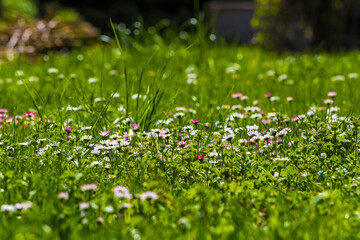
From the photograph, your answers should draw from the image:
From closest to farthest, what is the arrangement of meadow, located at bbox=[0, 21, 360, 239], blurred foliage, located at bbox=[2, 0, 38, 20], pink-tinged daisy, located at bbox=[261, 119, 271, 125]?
1. meadow, located at bbox=[0, 21, 360, 239]
2. pink-tinged daisy, located at bbox=[261, 119, 271, 125]
3. blurred foliage, located at bbox=[2, 0, 38, 20]

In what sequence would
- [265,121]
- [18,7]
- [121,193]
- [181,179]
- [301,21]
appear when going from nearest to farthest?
1. [121,193]
2. [181,179]
3. [265,121]
4. [301,21]
5. [18,7]

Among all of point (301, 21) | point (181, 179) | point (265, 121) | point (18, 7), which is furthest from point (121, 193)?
point (18, 7)

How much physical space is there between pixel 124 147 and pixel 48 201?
625 mm

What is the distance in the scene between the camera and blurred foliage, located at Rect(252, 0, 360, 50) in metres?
8.81

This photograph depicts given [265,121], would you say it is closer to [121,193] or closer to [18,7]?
[121,193]

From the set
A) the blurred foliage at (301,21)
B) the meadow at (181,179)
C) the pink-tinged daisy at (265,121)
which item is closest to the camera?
the meadow at (181,179)

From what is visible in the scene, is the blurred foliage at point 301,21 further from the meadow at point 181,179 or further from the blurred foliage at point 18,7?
the blurred foliage at point 18,7

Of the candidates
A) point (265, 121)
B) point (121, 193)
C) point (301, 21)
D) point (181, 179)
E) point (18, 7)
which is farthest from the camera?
point (18, 7)

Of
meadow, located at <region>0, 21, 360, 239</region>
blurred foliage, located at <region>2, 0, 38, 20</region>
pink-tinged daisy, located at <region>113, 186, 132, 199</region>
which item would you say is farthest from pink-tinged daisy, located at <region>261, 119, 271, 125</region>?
blurred foliage, located at <region>2, 0, 38, 20</region>

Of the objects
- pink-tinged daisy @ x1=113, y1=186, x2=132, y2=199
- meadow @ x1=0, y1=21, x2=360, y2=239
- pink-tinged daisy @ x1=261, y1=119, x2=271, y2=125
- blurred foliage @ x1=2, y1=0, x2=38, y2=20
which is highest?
pink-tinged daisy @ x1=113, y1=186, x2=132, y2=199

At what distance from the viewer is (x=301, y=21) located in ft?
29.6

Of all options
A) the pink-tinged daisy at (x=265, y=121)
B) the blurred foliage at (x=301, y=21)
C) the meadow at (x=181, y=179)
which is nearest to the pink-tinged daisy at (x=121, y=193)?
the meadow at (x=181, y=179)

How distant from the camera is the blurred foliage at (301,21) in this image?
881 centimetres

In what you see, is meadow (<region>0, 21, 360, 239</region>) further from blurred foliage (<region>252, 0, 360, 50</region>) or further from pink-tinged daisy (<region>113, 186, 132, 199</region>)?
blurred foliage (<region>252, 0, 360, 50</region>)
